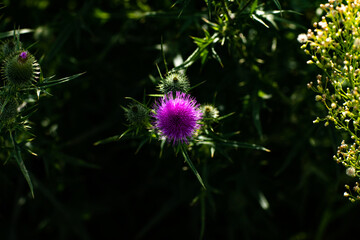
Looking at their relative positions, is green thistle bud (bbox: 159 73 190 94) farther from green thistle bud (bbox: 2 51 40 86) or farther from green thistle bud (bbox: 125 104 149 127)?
green thistle bud (bbox: 2 51 40 86)

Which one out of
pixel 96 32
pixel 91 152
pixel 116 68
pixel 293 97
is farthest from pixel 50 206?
pixel 293 97

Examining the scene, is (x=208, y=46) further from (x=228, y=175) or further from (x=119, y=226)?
(x=119, y=226)

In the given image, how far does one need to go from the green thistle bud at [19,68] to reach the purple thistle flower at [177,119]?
0.91 m

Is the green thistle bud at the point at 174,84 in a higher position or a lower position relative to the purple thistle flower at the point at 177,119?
higher

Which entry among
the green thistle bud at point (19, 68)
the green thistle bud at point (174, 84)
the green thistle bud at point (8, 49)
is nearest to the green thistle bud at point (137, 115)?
the green thistle bud at point (174, 84)

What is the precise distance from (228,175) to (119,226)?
1.68 m

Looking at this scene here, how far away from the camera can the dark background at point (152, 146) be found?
3896 millimetres

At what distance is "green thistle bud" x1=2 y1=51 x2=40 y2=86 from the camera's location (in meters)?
2.71

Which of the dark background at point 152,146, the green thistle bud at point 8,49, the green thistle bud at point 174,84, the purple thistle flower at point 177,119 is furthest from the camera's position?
the dark background at point 152,146

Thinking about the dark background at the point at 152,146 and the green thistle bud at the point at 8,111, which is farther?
the dark background at the point at 152,146

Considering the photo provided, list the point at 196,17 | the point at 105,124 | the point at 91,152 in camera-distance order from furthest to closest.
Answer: the point at 91,152 → the point at 105,124 → the point at 196,17

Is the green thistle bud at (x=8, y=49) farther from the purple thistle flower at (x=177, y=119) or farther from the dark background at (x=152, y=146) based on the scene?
the purple thistle flower at (x=177, y=119)

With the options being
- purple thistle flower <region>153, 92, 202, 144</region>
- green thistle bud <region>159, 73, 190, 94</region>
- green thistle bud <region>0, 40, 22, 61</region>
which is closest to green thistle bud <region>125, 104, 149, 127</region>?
purple thistle flower <region>153, 92, 202, 144</region>

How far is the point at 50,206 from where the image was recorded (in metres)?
4.59
